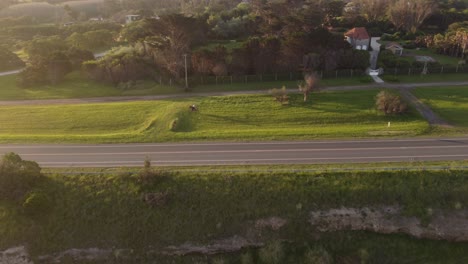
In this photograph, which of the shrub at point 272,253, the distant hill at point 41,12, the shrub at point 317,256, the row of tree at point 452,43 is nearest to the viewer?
the shrub at point 317,256

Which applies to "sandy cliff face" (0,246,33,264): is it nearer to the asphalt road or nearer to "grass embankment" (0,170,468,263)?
"grass embankment" (0,170,468,263)

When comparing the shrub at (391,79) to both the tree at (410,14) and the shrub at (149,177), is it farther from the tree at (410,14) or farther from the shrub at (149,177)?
the tree at (410,14)

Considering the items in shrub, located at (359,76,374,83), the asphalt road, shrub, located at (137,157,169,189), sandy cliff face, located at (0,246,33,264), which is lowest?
sandy cliff face, located at (0,246,33,264)

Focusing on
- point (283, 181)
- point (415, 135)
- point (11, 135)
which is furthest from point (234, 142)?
point (11, 135)

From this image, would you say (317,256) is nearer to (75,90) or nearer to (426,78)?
(426,78)

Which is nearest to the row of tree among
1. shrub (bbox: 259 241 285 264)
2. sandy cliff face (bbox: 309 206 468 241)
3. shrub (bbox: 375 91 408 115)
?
shrub (bbox: 375 91 408 115)

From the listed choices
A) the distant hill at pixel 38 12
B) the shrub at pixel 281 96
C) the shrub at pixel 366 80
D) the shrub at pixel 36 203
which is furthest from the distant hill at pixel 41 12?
the shrub at pixel 36 203
